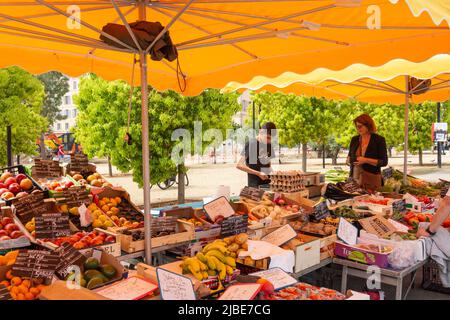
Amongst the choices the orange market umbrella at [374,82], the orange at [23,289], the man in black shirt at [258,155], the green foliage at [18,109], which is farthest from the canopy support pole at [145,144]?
the green foliage at [18,109]

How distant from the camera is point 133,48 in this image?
3.21 meters

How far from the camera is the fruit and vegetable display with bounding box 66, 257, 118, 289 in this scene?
108 inches

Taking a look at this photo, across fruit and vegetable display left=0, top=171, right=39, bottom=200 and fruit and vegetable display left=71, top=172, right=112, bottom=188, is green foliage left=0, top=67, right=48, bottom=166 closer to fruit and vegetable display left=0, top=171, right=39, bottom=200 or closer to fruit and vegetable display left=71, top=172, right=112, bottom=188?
fruit and vegetable display left=71, top=172, right=112, bottom=188

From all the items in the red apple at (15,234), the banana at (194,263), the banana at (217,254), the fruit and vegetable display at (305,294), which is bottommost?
the fruit and vegetable display at (305,294)

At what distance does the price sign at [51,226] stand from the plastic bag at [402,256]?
280 cm

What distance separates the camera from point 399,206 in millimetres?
5457

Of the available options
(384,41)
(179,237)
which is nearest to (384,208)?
(384,41)

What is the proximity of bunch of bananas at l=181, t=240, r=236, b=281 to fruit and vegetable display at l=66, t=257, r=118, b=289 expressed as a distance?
0.53m

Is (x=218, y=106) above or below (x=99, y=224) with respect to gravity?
above

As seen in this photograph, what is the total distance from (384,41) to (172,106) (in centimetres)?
571

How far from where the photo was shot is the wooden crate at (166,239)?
354 cm

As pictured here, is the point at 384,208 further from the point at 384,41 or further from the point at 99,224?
the point at 99,224

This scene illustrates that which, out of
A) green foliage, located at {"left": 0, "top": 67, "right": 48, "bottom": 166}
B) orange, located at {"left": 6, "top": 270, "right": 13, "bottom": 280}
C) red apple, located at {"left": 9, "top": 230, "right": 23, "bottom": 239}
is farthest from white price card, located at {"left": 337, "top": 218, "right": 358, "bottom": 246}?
green foliage, located at {"left": 0, "top": 67, "right": 48, "bottom": 166}

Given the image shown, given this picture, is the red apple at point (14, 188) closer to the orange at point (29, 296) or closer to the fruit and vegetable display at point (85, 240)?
the fruit and vegetable display at point (85, 240)
